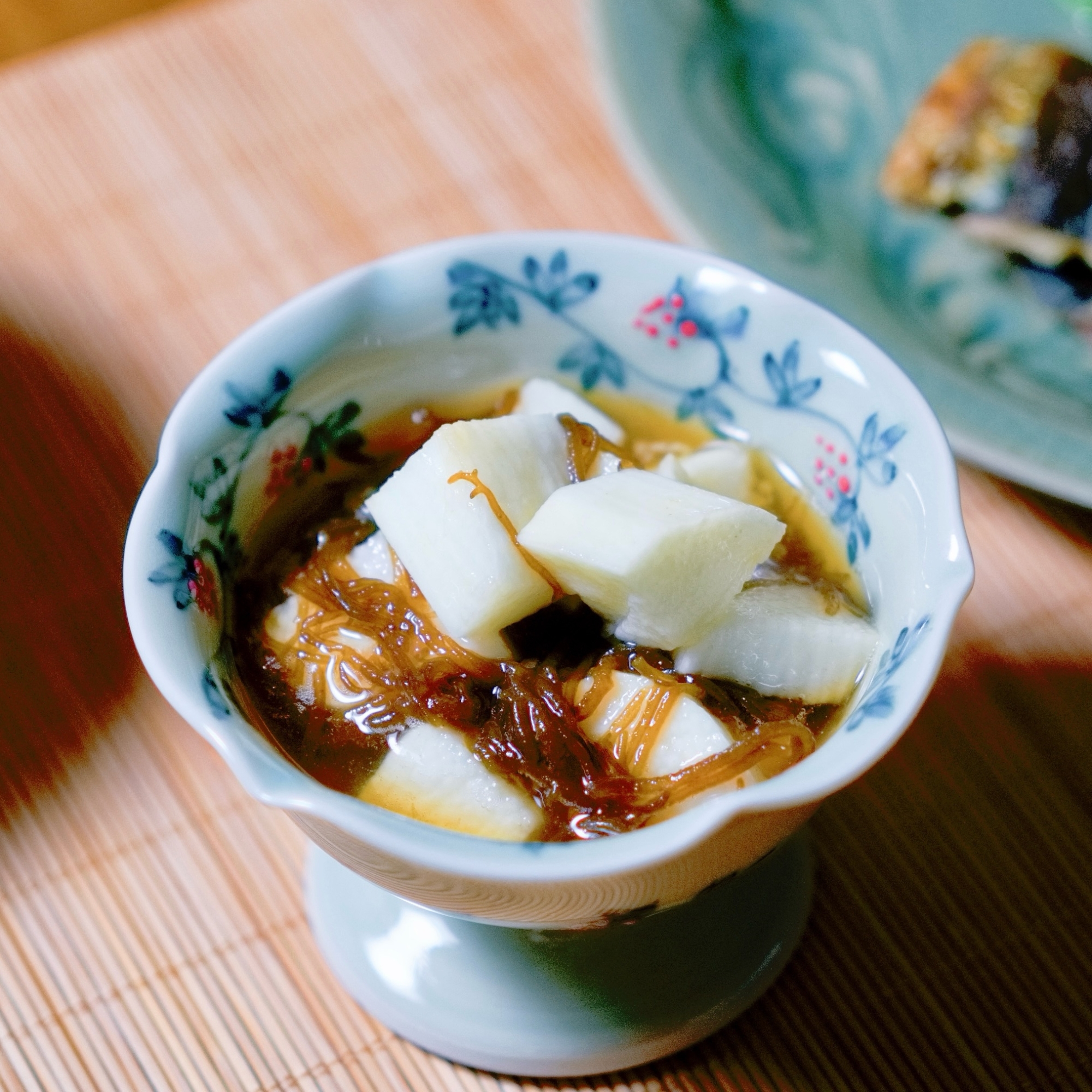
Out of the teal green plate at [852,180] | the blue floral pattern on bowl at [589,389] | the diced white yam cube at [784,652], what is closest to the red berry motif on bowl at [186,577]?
the blue floral pattern on bowl at [589,389]

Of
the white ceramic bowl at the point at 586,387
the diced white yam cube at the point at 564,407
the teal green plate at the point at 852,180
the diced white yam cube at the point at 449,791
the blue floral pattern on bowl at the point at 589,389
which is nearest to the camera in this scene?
the white ceramic bowl at the point at 586,387

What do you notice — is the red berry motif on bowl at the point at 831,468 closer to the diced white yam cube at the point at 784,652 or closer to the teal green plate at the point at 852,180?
Result: the diced white yam cube at the point at 784,652

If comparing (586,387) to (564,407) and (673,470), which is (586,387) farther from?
(673,470)

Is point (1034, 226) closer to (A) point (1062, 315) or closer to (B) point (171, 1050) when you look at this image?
(A) point (1062, 315)

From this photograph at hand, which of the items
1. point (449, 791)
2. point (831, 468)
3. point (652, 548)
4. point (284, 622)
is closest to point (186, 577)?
point (284, 622)

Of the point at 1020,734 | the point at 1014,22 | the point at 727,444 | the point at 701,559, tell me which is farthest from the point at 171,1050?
the point at 1014,22
